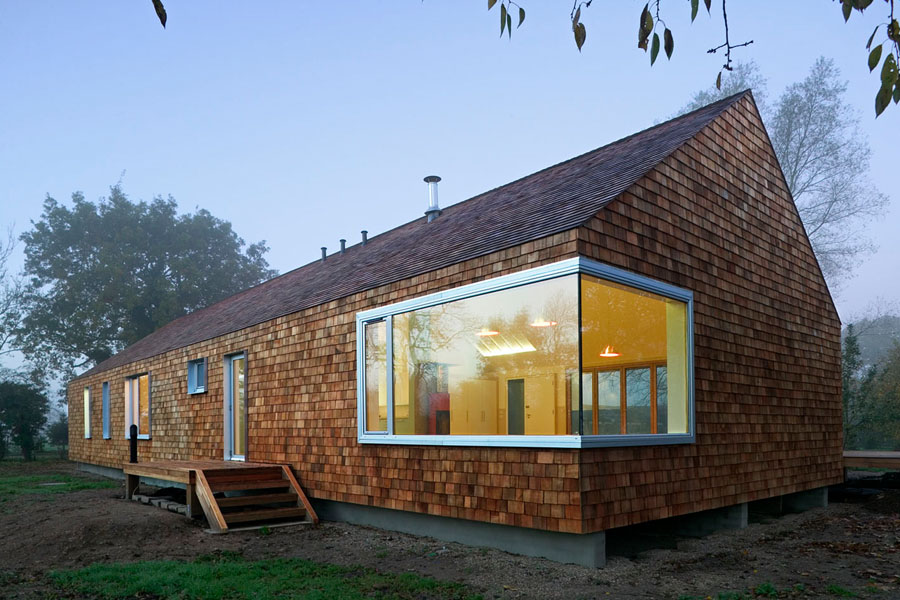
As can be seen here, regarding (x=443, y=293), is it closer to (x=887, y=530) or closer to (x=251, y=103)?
(x=887, y=530)

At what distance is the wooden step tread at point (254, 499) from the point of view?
8.42 meters

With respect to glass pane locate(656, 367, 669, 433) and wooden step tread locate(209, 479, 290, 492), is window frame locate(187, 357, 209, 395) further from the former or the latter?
glass pane locate(656, 367, 669, 433)

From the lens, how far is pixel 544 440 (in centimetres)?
598

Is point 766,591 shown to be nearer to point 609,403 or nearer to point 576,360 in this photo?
point 609,403

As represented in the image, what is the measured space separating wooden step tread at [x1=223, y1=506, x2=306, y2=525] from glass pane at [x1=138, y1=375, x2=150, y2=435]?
7.11 meters

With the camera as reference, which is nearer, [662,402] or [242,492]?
[662,402]

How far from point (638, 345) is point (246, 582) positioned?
13.1 feet

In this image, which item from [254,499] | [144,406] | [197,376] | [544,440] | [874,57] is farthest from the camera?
[144,406]

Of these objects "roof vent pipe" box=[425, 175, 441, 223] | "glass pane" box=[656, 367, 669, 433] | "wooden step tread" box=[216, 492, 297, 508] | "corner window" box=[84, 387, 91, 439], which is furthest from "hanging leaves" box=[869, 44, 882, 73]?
"corner window" box=[84, 387, 91, 439]

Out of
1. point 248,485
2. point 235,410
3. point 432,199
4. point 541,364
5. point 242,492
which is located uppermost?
point 432,199

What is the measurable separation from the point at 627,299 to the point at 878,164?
20139 mm

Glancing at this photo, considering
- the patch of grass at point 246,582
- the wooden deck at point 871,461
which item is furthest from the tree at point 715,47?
the wooden deck at point 871,461

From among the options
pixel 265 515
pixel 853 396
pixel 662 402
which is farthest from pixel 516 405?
pixel 853 396

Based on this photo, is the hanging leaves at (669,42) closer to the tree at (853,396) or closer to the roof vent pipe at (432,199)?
the roof vent pipe at (432,199)
